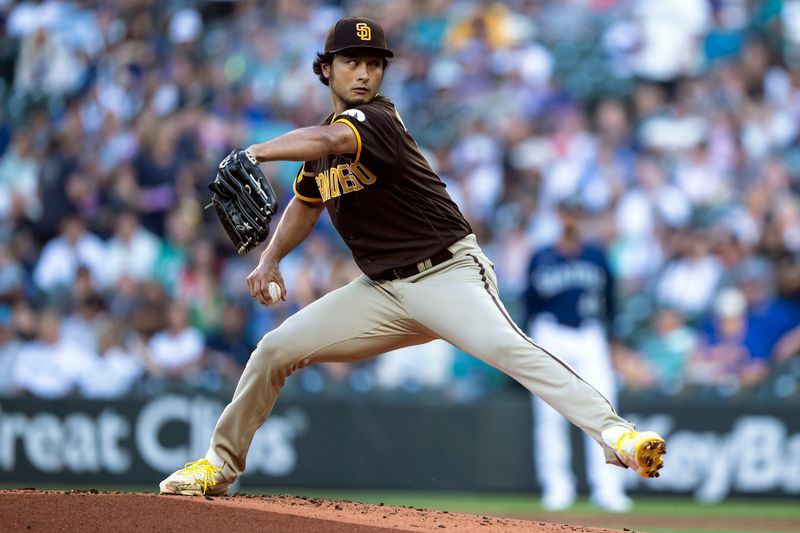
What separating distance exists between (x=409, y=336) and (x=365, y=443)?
15.1 ft

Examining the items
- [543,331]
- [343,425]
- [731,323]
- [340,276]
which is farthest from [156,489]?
[731,323]

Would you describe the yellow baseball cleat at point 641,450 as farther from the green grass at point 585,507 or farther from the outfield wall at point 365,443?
the outfield wall at point 365,443

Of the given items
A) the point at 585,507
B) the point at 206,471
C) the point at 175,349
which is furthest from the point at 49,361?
the point at 206,471

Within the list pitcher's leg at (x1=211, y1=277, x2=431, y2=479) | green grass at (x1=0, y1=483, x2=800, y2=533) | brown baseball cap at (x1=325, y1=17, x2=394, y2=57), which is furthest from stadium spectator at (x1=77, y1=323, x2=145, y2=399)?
brown baseball cap at (x1=325, y1=17, x2=394, y2=57)

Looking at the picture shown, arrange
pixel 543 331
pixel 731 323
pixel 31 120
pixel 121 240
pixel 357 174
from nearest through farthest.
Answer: pixel 357 174 → pixel 543 331 → pixel 731 323 → pixel 121 240 → pixel 31 120

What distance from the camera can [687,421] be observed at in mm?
9711

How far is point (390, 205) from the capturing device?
536cm

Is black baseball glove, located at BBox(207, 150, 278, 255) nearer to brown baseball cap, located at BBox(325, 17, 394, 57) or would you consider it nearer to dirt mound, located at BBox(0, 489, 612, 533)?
brown baseball cap, located at BBox(325, 17, 394, 57)

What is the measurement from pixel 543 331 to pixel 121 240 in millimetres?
4543

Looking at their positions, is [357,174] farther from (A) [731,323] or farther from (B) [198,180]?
(B) [198,180]

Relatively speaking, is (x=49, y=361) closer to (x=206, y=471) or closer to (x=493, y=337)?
(x=206, y=471)

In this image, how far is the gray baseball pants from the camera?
5055 millimetres

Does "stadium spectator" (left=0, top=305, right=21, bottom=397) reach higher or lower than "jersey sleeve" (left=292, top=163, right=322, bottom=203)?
lower

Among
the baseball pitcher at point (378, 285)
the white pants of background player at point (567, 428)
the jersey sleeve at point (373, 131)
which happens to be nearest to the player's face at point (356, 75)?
the baseball pitcher at point (378, 285)
